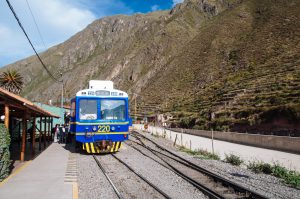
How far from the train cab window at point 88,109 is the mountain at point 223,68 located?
1947 cm

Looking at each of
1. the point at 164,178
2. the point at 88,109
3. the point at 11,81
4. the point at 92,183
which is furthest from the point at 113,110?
the point at 11,81

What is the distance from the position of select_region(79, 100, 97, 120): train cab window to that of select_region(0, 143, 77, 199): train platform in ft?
9.83

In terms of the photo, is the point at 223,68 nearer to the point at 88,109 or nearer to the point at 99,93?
the point at 99,93

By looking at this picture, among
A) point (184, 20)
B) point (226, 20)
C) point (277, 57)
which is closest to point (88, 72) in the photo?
point (184, 20)

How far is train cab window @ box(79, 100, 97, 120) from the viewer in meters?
16.7

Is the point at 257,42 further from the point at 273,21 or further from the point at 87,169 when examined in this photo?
the point at 87,169

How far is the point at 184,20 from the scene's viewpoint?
5089 inches

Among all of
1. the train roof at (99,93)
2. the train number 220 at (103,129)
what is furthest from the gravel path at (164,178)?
the train roof at (99,93)

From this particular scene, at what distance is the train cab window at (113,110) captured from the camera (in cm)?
1703

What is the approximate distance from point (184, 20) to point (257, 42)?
61040mm

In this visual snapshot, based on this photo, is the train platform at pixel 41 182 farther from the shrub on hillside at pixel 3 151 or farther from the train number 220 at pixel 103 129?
the train number 220 at pixel 103 129

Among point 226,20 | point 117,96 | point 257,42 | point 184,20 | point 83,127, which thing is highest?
point 184,20

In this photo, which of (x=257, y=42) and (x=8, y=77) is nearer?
(x=8, y=77)

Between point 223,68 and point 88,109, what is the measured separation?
2363 inches
